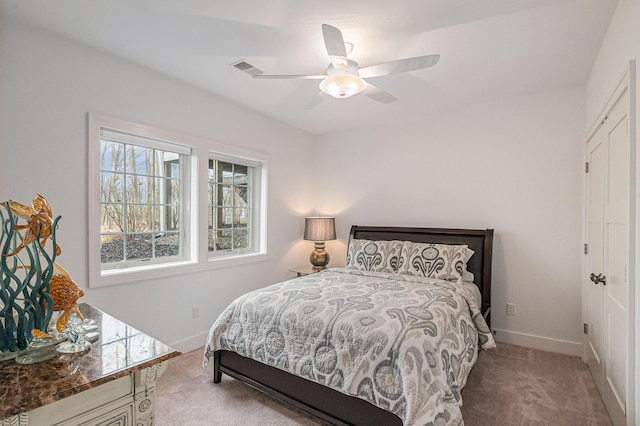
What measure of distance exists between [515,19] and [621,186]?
117 centimetres

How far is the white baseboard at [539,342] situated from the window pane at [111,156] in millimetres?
3989

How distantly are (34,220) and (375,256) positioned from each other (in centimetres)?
297

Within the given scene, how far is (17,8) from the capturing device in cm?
198

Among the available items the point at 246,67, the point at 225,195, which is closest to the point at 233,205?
the point at 225,195

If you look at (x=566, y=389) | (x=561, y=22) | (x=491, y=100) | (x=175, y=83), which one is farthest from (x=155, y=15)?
(x=566, y=389)

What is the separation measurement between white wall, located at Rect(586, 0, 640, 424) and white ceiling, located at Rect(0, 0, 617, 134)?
10 cm

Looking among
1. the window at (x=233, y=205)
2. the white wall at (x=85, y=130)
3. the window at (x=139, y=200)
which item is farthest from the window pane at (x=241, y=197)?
the window at (x=139, y=200)

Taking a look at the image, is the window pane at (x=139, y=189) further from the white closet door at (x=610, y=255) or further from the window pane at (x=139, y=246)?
the white closet door at (x=610, y=255)

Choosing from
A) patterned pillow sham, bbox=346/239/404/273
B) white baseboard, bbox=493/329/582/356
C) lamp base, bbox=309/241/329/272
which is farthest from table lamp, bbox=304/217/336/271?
white baseboard, bbox=493/329/582/356

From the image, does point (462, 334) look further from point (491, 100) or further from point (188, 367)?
point (491, 100)

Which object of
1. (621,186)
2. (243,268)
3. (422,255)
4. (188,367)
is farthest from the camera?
(243,268)

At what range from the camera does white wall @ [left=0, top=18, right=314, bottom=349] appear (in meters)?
2.13

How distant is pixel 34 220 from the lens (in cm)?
111

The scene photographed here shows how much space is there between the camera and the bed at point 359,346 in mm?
1739
